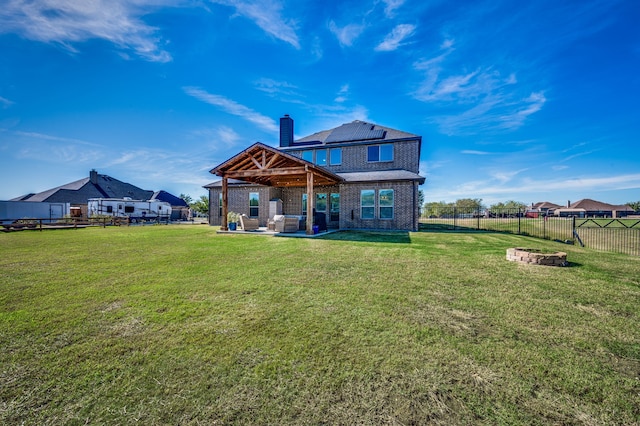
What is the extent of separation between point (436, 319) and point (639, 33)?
47.6ft

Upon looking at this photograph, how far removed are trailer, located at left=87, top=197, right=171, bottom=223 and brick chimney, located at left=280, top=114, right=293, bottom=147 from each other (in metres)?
17.1

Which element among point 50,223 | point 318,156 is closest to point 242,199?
point 318,156

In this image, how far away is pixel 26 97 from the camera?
1581 cm

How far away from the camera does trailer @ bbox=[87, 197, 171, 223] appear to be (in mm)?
28531

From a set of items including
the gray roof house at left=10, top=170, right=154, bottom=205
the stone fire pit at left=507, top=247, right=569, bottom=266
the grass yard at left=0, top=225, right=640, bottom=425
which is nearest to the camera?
the grass yard at left=0, top=225, right=640, bottom=425

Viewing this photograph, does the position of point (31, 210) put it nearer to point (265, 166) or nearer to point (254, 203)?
point (254, 203)

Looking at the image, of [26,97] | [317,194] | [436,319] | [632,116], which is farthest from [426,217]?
[26,97]

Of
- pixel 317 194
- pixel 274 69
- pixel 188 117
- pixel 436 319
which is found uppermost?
pixel 274 69

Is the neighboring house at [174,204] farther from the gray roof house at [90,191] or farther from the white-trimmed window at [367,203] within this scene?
the white-trimmed window at [367,203]

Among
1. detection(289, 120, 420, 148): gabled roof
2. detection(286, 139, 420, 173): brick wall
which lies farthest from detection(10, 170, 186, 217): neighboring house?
detection(286, 139, 420, 173): brick wall

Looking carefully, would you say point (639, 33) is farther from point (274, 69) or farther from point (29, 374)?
point (29, 374)

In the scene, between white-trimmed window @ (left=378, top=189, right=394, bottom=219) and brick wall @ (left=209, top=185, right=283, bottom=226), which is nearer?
white-trimmed window @ (left=378, top=189, right=394, bottom=219)

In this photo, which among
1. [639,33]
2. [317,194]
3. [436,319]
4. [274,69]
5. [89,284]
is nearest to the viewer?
[436,319]

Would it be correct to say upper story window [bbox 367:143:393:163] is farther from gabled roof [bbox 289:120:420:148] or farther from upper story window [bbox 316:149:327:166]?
upper story window [bbox 316:149:327:166]
